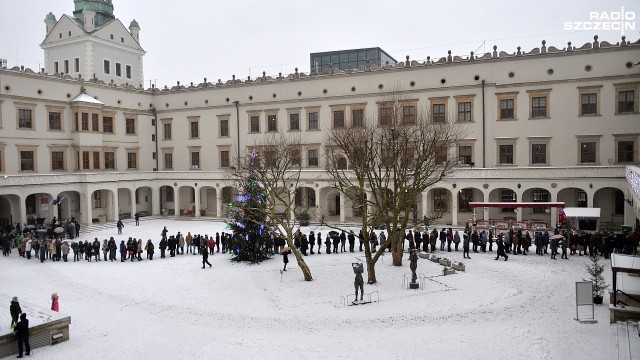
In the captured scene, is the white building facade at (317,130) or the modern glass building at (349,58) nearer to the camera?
the white building facade at (317,130)

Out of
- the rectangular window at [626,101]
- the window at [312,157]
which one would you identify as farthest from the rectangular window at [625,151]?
the window at [312,157]

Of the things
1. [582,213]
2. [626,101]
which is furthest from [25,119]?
[626,101]

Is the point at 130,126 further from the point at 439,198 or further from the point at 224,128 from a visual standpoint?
the point at 439,198

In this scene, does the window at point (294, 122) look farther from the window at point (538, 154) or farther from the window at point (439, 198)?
the window at point (538, 154)

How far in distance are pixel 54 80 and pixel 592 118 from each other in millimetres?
39836

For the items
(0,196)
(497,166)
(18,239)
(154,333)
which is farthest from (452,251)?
(0,196)

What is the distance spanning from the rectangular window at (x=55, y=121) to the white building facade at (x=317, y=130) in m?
0.10

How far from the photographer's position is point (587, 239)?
25109 millimetres

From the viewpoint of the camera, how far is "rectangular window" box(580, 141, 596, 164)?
3394 cm

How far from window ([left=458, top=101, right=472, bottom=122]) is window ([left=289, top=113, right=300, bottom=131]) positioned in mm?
13440

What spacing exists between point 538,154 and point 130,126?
115 ft

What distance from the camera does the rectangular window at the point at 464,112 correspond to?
1464 inches

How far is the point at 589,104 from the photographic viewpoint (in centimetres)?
3391

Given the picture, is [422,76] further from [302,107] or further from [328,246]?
[328,246]
